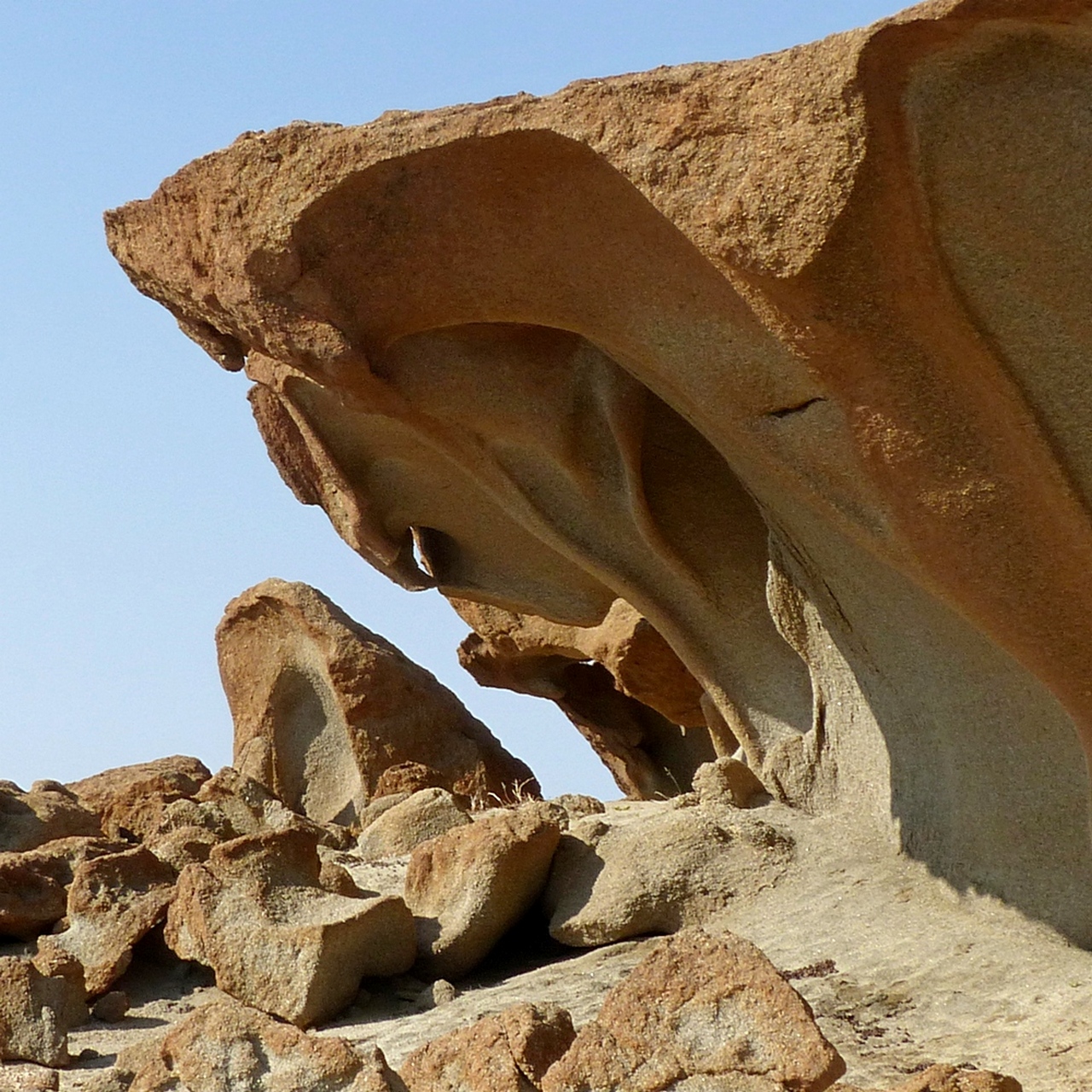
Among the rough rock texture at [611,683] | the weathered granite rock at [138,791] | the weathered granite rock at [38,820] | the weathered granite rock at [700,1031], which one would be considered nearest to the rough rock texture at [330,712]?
the rough rock texture at [611,683]

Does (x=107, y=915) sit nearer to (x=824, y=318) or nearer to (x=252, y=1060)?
(x=252, y=1060)

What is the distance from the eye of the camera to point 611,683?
Result: 10812 mm

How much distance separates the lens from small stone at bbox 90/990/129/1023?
4.71 meters

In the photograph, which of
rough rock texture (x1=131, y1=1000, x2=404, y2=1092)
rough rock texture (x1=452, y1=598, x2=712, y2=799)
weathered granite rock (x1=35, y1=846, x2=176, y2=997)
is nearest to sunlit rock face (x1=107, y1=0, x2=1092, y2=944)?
weathered granite rock (x1=35, y1=846, x2=176, y2=997)

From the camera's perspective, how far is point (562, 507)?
260 inches

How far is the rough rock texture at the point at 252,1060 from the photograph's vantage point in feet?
10.6

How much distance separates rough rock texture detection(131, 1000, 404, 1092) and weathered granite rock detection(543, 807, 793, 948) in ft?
5.70

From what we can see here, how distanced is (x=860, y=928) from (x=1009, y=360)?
176 centimetres

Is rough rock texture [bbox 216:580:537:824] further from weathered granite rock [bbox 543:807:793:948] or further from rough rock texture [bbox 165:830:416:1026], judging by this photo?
rough rock texture [bbox 165:830:416:1026]

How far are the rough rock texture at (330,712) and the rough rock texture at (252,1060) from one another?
5661 mm

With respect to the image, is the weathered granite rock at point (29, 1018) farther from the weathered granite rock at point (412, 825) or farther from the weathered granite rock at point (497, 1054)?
the weathered granite rock at point (412, 825)

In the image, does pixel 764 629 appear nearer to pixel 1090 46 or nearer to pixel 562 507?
pixel 562 507

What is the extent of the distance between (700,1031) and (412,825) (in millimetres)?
3070

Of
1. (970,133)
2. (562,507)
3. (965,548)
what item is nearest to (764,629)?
(562,507)
